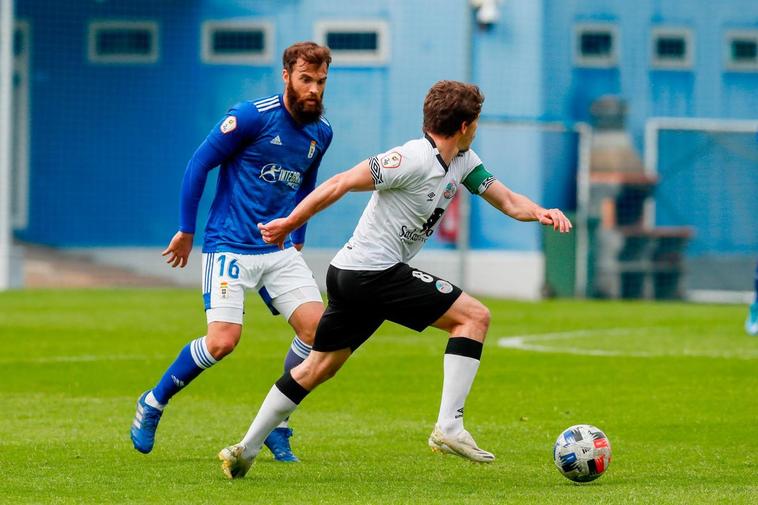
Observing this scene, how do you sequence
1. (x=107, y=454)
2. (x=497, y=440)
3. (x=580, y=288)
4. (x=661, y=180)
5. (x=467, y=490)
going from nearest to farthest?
(x=467, y=490)
(x=107, y=454)
(x=497, y=440)
(x=580, y=288)
(x=661, y=180)

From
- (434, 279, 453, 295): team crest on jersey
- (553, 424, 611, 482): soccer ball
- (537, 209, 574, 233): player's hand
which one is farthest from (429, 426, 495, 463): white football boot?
(537, 209, 574, 233): player's hand

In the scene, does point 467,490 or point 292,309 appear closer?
point 467,490

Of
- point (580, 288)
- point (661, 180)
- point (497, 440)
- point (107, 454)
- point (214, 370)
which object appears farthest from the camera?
point (661, 180)

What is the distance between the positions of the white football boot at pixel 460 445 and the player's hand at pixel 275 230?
1.23 meters

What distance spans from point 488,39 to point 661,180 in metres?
4.23

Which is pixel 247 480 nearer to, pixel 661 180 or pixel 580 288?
pixel 580 288

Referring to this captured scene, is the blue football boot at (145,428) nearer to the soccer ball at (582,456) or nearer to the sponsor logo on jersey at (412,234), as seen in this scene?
the sponsor logo on jersey at (412,234)

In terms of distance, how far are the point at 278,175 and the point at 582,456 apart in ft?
7.84

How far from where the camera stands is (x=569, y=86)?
29.2m

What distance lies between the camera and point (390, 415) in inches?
400

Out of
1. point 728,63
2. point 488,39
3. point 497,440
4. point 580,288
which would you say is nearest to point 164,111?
point 488,39

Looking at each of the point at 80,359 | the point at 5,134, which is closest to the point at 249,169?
the point at 80,359

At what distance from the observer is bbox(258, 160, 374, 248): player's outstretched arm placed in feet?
23.5

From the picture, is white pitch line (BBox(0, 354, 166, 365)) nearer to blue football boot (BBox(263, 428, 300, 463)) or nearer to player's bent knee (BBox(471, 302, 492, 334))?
blue football boot (BBox(263, 428, 300, 463))
